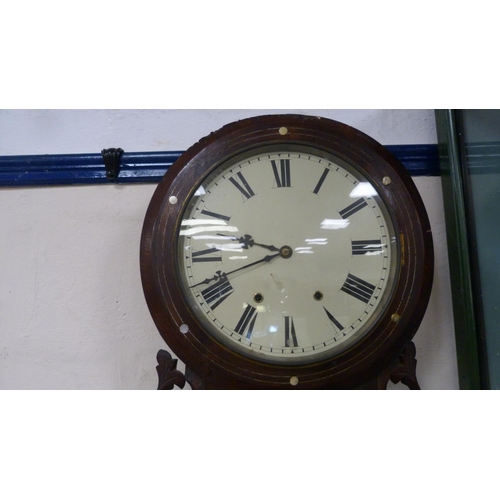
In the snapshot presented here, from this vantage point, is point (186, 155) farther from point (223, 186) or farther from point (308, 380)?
point (308, 380)

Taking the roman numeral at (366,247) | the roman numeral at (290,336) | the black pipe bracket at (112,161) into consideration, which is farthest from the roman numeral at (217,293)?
the black pipe bracket at (112,161)

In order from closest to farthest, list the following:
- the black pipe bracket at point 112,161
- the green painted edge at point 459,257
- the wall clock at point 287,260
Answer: the wall clock at point 287,260 < the green painted edge at point 459,257 < the black pipe bracket at point 112,161

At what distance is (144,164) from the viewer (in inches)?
40.1

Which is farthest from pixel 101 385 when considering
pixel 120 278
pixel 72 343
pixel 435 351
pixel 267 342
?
pixel 435 351

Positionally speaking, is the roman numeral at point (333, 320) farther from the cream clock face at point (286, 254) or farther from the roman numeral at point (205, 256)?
the roman numeral at point (205, 256)

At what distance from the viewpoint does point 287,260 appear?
0.82 metres

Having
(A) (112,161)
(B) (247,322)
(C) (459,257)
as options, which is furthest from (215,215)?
(C) (459,257)

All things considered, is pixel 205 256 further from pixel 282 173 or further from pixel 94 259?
pixel 94 259

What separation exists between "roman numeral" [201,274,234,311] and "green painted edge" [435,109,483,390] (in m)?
0.42

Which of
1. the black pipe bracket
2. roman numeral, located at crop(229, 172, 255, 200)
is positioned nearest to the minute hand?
roman numeral, located at crop(229, 172, 255, 200)

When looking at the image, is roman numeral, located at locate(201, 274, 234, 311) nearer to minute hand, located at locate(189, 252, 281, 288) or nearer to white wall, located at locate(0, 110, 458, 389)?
minute hand, located at locate(189, 252, 281, 288)

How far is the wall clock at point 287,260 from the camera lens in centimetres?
79

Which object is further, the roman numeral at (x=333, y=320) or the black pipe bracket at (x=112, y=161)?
the black pipe bracket at (x=112, y=161)

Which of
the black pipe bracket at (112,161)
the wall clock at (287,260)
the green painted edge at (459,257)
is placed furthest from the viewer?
the black pipe bracket at (112,161)
